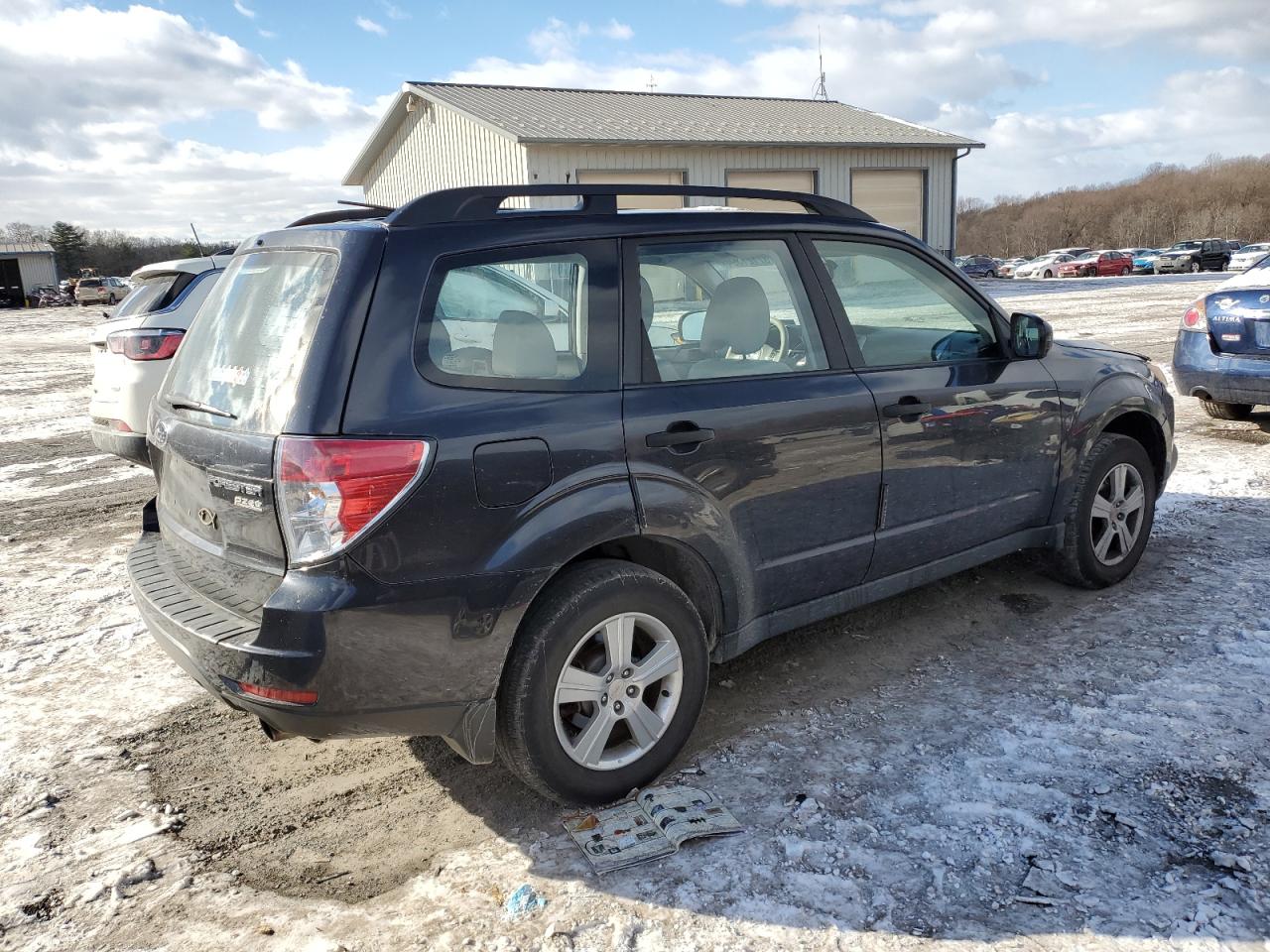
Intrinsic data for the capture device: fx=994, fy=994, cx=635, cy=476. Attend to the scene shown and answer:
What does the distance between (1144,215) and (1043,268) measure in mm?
45888

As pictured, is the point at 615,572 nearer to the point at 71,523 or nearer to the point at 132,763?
the point at 132,763

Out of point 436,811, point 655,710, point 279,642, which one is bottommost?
point 436,811

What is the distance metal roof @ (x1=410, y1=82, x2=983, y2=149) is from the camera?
823 inches

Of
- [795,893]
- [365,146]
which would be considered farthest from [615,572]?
[365,146]

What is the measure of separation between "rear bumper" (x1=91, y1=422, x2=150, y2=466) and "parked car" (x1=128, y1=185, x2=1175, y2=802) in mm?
3081

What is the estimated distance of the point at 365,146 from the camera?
27297 millimetres

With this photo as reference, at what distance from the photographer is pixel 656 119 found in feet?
75.8

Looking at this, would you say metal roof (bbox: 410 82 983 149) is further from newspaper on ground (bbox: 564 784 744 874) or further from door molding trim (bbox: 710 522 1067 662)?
newspaper on ground (bbox: 564 784 744 874)

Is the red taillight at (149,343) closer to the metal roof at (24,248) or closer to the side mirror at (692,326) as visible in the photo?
the side mirror at (692,326)

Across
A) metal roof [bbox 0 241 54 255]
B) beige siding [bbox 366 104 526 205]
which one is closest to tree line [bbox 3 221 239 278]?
metal roof [bbox 0 241 54 255]

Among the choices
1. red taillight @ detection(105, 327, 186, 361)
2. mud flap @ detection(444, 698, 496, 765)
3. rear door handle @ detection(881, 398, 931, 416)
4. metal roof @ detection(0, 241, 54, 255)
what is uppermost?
metal roof @ detection(0, 241, 54, 255)

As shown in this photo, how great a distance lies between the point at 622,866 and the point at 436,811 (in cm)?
71

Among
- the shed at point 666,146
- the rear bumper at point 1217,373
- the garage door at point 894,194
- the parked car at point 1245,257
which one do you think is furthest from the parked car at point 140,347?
the parked car at point 1245,257

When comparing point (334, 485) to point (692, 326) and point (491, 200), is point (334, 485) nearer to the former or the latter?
point (491, 200)
